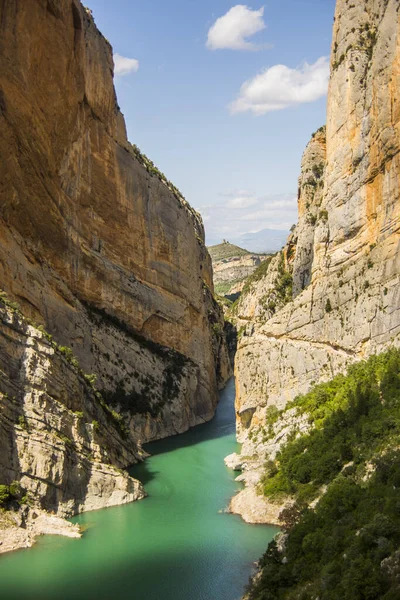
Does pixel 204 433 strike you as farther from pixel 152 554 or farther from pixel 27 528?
pixel 152 554

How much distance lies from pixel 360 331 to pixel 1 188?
2088 centimetres

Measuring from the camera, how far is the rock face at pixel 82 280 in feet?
100

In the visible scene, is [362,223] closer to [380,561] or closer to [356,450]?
[356,450]

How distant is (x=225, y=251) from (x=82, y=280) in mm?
124910

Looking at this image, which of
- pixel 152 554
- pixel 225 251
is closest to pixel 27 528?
pixel 152 554

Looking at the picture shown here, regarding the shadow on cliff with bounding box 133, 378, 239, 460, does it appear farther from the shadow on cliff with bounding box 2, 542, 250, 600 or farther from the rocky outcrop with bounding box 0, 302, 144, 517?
the shadow on cliff with bounding box 2, 542, 250, 600

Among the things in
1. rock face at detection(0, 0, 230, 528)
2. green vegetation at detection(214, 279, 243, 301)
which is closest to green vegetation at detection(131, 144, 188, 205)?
rock face at detection(0, 0, 230, 528)

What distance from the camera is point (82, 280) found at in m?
47.2

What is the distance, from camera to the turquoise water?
21.9 metres

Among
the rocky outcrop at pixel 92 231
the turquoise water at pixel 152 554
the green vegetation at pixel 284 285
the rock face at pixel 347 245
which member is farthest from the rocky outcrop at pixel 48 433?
the green vegetation at pixel 284 285

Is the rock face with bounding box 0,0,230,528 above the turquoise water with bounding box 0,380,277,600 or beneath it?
above

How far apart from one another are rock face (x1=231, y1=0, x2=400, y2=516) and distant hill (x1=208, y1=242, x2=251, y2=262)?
118 meters

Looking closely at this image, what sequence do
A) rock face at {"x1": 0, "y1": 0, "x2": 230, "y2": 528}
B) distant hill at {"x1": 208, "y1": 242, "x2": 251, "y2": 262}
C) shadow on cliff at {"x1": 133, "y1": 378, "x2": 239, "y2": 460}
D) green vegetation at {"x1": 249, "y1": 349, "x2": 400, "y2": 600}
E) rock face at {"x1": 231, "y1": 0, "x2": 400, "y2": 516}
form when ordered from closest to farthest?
green vegetation at {"x1": 249, "y1": 349, "x2": 400, "y2": 600} < rock face at {"x1": 0, "y1": 0, "x2": 230, "y2": 528} < rock face at {"x1": 231, "y1": 0, "x2": 400, "y2": 516} < shadow on cliff at {"x1": 133, "y1": 378, "x2": 239, "y2": 460} < distant hill at {"x1": 208, "y1": 242, "x2": 251, "y2": 262}

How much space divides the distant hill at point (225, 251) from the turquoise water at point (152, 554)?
13004cm
